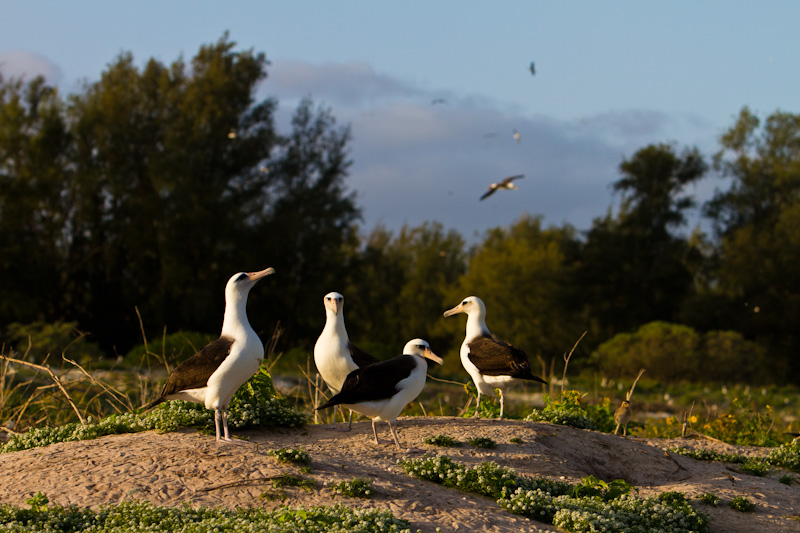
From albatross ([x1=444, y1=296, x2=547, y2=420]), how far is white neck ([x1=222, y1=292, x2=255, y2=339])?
8.09 ft

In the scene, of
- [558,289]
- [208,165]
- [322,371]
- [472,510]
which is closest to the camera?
[472,510]

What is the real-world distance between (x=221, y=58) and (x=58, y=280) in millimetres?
12346

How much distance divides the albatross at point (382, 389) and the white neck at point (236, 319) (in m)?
1.01

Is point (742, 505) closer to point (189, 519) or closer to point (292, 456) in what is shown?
point (292, 456)

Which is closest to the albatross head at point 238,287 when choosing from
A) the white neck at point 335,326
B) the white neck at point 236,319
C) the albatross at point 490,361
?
the white neck at point 236,319

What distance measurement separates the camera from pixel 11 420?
34.0ft

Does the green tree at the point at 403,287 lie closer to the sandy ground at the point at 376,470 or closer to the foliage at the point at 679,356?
the foliage at the point at 679,356

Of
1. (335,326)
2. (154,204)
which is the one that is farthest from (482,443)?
(154,204)

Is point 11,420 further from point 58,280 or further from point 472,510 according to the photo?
point 58,280

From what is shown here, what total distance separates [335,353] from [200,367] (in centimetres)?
152

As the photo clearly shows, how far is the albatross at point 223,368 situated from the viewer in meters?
7.33

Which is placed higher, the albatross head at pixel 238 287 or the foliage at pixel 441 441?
the albatross head at pixel 238 287

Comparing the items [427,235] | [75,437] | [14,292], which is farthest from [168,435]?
[427,235]

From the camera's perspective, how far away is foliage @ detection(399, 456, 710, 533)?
6.11 meters
